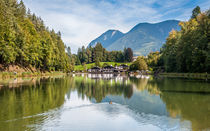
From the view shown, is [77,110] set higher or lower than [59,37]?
lower

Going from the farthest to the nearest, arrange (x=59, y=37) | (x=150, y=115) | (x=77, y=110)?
(x=59, y=37)
(x=77, y=110)
(x=150, y=115)

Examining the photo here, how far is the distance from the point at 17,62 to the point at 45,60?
17.1 meters

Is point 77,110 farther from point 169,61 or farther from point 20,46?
point 169,61

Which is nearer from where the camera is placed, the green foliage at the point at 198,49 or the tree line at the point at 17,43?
the tree line at the point at 17,43

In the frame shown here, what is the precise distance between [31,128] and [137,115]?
253 inches

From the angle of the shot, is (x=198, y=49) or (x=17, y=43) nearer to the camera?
(x=17, y=43)

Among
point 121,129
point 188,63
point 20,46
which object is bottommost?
point 121,129

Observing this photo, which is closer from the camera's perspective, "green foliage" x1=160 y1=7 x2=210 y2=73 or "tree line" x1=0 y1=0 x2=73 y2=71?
"tree line" x1=0 y1=0 x2=73 y2=71

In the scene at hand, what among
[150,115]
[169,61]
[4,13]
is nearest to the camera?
[150,115]

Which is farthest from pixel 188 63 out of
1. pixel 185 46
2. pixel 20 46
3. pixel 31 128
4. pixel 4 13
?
pixel 31 128

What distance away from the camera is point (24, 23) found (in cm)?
7081

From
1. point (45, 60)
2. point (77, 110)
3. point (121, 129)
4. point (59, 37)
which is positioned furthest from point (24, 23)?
point (121, 129)

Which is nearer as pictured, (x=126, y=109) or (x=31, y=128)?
(x=31, y=128)

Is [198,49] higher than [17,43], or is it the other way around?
[17,43]
